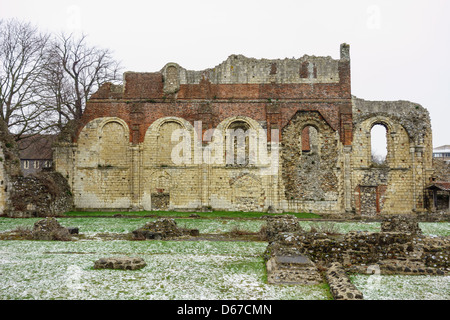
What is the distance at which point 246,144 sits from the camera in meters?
25.6

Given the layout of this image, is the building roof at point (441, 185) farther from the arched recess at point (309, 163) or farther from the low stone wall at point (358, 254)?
the low stone wall at point (358, 254)

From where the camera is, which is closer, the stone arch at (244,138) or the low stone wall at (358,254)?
the low stone wall at (358,254)

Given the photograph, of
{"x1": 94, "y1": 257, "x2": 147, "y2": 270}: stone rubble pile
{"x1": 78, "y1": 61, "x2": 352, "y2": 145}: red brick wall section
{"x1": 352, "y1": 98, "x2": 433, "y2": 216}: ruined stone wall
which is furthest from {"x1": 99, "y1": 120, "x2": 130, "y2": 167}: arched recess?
{"x1": 94, "y1": 257, "x2": 147, "y2": 270}: stone rubble pile

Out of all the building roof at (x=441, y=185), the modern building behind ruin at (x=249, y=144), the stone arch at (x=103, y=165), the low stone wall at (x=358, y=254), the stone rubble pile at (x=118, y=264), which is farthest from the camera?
the stone arch at (x=103, y=165)

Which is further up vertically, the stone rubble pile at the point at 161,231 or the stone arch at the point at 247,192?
the stone arch at the point at 247,192

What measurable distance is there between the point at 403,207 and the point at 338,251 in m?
17.5

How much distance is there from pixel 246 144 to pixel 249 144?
0.36 meters

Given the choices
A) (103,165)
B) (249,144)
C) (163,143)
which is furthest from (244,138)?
(103,165)

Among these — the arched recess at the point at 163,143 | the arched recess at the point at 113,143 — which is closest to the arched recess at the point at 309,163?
the arched recess at the point at 163,143

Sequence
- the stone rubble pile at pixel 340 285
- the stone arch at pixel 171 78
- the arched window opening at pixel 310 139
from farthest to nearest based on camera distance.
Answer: the arched window opening at pixel 310 139 < the stone arch at pixel 171 78 < the stone rubble pile at pixel 340 285

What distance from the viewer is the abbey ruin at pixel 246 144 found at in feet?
81.5

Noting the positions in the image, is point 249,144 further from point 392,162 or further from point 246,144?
point 392,162

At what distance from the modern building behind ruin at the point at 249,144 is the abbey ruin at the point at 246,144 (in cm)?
6
